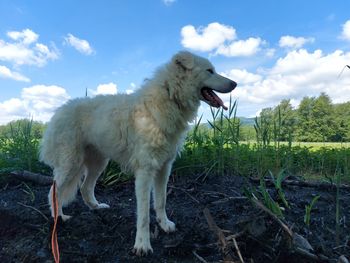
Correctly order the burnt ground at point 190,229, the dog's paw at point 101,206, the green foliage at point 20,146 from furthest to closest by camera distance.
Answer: the green foliage at point 20,146 < the dog's paw at point 101,206 < the burnt ground at point 190,229

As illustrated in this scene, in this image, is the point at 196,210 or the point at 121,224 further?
the point at 196,210

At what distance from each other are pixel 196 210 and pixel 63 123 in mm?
1795

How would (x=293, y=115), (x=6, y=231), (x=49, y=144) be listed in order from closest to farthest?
(x=6, y=231)
(x=49, y=144)
(x=293, y=115)

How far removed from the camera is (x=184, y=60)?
343cm

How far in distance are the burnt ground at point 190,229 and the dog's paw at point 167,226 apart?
60 mm

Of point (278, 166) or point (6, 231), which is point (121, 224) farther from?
point (278, 166)

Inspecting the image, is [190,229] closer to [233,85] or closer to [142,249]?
[142,249]

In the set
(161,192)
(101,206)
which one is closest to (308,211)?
(161,192)

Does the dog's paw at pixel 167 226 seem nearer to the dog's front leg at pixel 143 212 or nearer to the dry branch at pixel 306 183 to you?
the dog's front leg at pixel 143 212

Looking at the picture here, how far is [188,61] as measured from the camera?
3428mm

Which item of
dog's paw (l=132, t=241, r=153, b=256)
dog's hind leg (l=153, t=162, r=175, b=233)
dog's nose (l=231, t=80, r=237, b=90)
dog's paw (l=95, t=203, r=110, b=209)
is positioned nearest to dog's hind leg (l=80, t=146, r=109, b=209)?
dog's paw (l=95, t=203, r=110, b=209)

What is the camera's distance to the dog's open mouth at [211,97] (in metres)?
3.49

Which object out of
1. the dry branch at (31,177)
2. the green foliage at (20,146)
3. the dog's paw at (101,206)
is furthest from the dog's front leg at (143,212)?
the green foliage at (20,146)

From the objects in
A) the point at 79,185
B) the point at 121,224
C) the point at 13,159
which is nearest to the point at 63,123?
the point at 79,185
